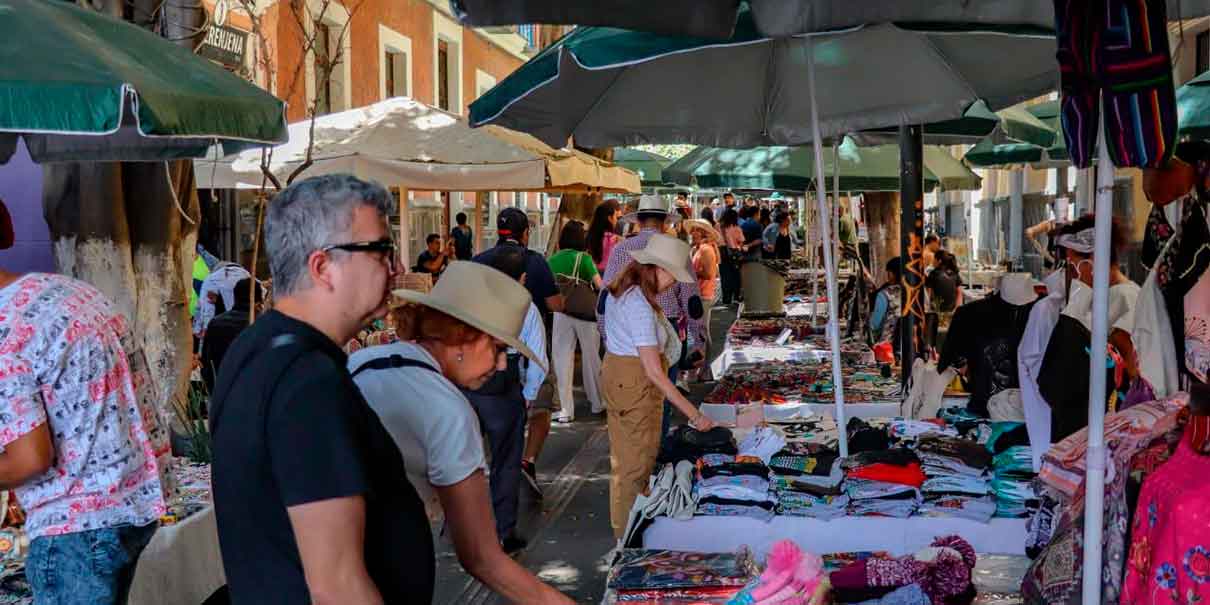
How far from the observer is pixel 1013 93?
723cm

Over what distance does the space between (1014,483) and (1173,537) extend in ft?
7.05

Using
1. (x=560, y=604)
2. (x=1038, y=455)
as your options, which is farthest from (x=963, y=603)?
(x=560, y=604)

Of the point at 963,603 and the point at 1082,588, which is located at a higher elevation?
the point at 1082,588

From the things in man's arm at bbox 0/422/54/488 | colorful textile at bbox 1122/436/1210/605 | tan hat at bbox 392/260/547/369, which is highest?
tan hat at bbox 392/260/547/369

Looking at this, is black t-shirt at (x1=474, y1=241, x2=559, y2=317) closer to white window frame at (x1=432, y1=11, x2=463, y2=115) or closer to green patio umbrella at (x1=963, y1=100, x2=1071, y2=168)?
green patio umbrella at (x1=963, y1=100, x2=1071, y2=168)

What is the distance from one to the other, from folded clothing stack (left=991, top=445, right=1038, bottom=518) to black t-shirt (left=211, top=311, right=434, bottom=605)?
340cm

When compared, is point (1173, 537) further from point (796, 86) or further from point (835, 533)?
point (796, 86)

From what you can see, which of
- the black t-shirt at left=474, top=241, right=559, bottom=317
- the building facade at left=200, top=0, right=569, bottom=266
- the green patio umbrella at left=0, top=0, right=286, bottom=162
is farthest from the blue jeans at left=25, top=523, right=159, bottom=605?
the black t-shirt at left=474, top=241, right=559, bottom=317

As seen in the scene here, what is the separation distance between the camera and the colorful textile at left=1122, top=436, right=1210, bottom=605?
3166mm

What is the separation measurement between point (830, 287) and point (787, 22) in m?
2.47

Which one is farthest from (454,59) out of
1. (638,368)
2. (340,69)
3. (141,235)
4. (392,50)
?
(638,368)

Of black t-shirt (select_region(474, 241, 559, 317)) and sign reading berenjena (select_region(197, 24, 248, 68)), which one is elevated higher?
sign reading berenjena (select_region(197, 24, 248, 68))

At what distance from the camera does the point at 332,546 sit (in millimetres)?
2311

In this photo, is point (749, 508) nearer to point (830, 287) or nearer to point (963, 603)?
point (963, 603)
